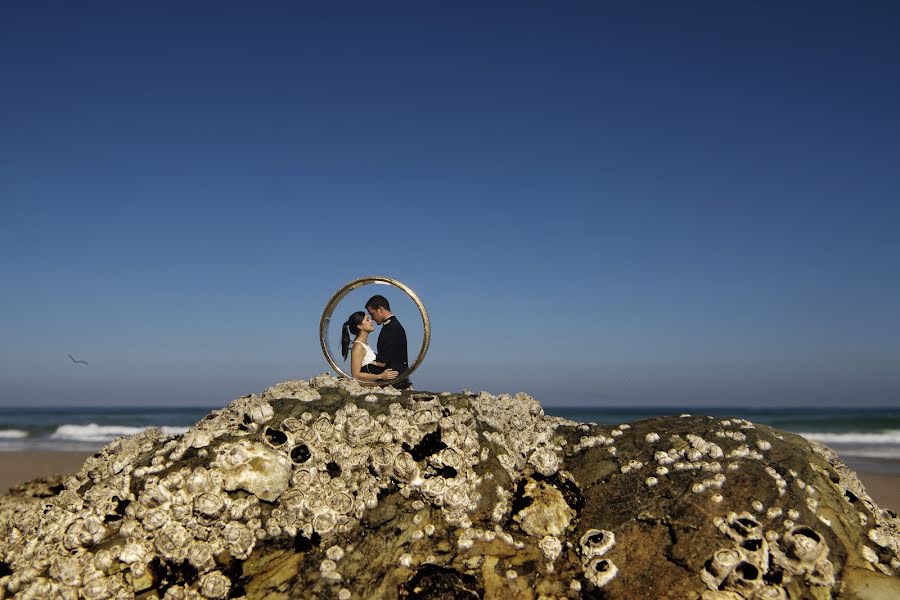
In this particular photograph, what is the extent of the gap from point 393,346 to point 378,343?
0.15 metres

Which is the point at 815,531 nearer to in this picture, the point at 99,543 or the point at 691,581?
the point at 691,581

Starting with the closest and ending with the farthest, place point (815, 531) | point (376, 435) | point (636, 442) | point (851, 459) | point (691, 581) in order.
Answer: point (691, 581) < point (815, 531) < point (376, 435) < point (636, 442) < point (851, 459)

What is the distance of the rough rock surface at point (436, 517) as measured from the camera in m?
3.37

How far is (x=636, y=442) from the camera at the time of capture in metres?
4.33

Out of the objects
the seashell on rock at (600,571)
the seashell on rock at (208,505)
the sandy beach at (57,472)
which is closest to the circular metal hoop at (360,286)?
the seashell on rock at (208,505)

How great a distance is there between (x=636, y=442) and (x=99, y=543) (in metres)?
3.60

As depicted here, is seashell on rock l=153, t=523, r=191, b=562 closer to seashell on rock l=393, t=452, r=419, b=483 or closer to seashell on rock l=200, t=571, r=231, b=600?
seashell on rock l=200, t=571, r=231, b=600

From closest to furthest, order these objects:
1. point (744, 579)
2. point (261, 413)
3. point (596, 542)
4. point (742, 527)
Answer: point (744, 579) → point (742, 527) → point (596, 542) → point (261, 413)

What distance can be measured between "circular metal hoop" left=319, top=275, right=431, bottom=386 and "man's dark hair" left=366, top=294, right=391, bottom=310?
147 mm

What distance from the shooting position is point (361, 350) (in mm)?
5434

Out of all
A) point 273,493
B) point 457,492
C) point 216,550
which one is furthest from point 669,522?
point 216,550

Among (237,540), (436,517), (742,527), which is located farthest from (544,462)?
(237,540)

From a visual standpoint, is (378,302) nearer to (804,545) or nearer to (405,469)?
(405,469)

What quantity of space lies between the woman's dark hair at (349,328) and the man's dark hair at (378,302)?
0.12m
